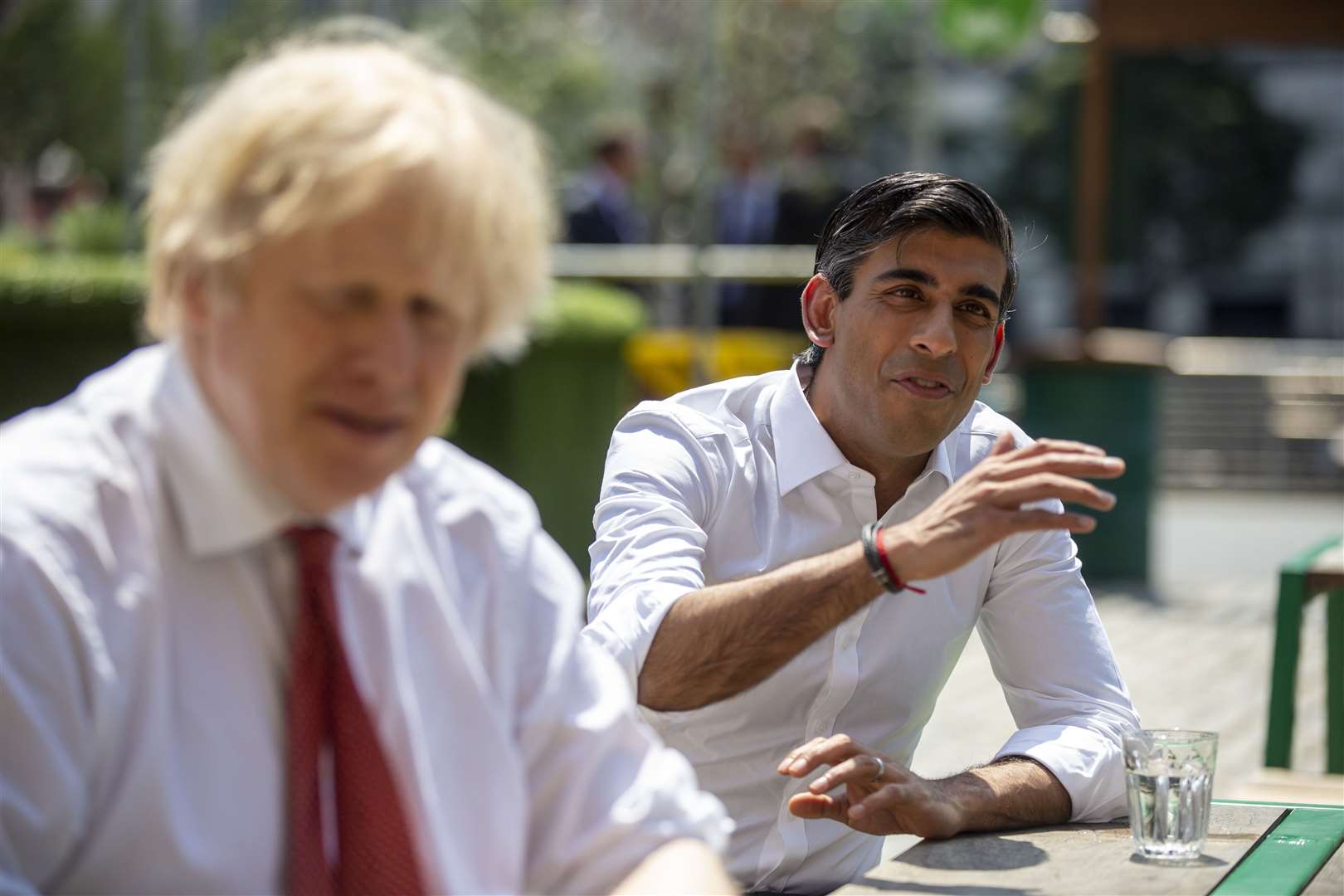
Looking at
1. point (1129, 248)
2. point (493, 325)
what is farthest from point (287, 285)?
point (1129, 248)

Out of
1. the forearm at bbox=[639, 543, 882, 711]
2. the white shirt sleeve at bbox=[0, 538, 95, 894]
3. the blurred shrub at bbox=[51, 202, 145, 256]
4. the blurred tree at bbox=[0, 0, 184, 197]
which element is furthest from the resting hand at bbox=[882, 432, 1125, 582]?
the blurred tree at bbox=[0, 0, 184, 197]

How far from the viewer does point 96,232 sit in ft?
38.7

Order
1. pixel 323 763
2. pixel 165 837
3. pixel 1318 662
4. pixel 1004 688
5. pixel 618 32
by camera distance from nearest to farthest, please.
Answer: pixel 165 837, pixel 323 763, pixel 1004 688, pixel 1318 662, pixel 618 32

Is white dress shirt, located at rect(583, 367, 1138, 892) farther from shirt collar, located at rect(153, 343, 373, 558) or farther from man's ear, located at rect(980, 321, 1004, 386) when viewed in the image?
shirt collar, located at rect(153, 343, 373, 558)

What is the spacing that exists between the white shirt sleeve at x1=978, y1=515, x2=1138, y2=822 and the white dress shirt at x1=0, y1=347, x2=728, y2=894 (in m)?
0.94

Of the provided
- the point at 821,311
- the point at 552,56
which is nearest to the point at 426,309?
the point at 821,311

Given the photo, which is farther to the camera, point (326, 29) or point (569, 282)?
point (569, 282)

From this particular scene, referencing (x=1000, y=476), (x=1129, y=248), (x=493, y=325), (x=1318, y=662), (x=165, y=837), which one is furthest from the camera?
(x=1129, y=248)

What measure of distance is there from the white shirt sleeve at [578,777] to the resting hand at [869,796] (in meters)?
0.49

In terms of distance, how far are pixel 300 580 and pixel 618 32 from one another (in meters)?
30.3

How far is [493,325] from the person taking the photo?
1.63m

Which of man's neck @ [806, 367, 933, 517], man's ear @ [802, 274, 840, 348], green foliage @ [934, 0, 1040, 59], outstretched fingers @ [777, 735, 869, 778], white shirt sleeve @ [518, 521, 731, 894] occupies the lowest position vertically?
outstretched fingers @ [777, 735, 869, 778]

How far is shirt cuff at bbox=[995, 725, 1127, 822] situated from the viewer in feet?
7.90

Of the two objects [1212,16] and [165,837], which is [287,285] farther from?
[1212,16]
